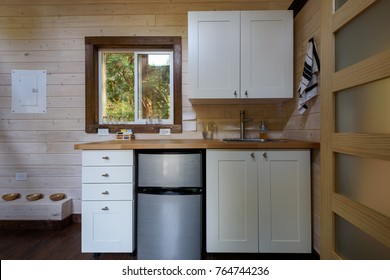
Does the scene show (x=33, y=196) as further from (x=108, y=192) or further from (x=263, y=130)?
(x=263, y=130)

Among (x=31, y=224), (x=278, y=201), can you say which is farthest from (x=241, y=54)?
(x=31, y=224)

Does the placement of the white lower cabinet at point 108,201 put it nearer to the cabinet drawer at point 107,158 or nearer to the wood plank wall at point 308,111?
the cabinet drawer at point 107,158

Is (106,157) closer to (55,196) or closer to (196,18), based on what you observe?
(55,196)

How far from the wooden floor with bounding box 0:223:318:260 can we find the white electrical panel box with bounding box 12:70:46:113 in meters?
1.26

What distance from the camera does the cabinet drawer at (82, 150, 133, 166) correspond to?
165 cm

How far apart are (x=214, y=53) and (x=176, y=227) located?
1.44 m

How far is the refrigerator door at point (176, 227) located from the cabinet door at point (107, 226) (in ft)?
0.63

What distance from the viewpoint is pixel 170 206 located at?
5.25 ft

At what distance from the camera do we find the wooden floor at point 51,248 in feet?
5.70

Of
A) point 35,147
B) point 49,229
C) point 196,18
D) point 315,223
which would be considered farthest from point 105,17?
point 315,223

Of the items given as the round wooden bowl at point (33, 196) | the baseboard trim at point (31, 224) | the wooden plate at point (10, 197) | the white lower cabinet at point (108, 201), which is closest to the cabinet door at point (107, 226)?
the white lower cabinet at point (108, 201)

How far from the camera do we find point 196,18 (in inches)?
73.9

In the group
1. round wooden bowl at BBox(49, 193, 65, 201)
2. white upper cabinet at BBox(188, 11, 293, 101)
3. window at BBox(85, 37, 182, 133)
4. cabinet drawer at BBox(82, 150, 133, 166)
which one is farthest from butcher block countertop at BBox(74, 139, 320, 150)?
round wooden bowl at BBox(49, 193, 65, 201)

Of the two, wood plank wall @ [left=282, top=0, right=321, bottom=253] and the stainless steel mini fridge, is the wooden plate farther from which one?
wood plank wall @ [left=282, top=0, right=321, bottom=253]
